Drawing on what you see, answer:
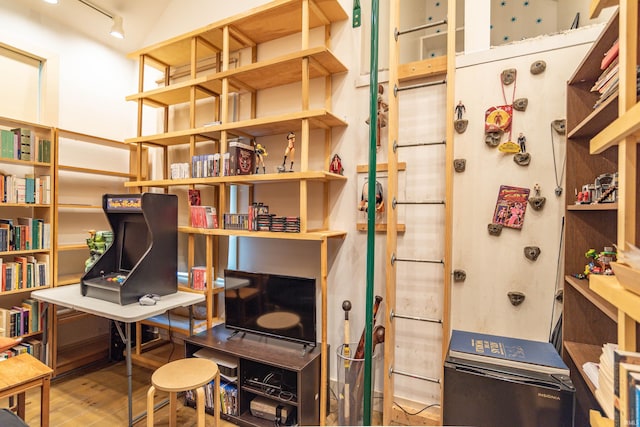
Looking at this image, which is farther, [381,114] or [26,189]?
[26,189]

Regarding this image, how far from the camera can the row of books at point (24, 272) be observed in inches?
103

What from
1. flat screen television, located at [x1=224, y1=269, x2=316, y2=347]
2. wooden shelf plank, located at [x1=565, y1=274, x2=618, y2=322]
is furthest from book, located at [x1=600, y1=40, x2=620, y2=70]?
flat screen television, located at [x1=224, y1=269, x2=316, y2=347]

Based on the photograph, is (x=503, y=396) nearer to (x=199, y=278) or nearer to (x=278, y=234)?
(x=278, y=234)

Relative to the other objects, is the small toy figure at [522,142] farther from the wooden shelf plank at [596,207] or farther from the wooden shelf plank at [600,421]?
the wooden shelf plank at [600,421]

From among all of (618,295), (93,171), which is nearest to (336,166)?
(618,295)

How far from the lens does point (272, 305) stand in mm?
2379

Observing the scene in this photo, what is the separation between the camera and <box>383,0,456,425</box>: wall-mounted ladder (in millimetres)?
1974

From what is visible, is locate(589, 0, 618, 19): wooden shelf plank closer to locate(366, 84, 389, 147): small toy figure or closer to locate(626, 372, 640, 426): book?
locate(626, 372, 640, 426): book

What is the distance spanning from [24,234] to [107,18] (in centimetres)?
231

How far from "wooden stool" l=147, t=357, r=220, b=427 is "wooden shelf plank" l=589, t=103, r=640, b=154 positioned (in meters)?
2.06

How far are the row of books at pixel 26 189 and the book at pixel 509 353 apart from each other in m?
3.45

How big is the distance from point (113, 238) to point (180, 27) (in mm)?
2283

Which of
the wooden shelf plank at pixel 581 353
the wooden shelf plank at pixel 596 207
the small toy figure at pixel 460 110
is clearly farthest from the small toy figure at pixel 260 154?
the wooden shelf plank at pixel 581 353

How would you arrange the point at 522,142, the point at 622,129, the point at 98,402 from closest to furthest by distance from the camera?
1. the point at 622,129
2. the point at 522,142
3. the point at 98,402
